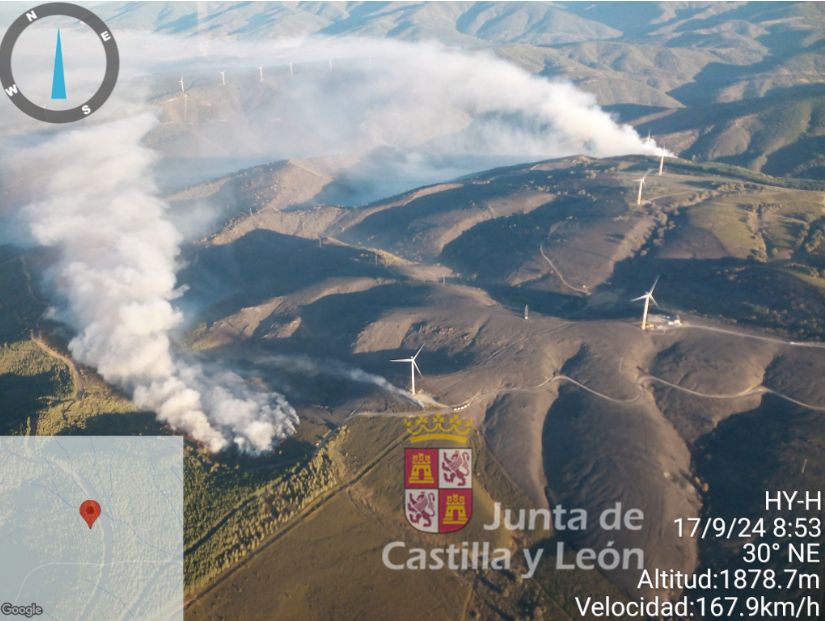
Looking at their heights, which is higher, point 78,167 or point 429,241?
point 78,167

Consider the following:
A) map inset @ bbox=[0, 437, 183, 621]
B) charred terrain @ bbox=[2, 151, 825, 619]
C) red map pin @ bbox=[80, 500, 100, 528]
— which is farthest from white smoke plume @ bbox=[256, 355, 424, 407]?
red map pin @ bbox=[80, 500, 100, 528]

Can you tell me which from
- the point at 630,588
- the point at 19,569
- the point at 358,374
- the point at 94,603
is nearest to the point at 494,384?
the point at 358,374

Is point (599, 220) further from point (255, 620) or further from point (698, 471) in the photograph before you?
point (255, 620)

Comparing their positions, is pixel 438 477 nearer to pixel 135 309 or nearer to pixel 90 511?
pixel 90 511

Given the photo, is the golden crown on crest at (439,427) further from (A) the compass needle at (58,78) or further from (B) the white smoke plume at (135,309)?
Answer: (A) the compass needle at (58,78)

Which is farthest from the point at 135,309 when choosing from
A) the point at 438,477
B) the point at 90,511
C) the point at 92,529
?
the point at 438,477
